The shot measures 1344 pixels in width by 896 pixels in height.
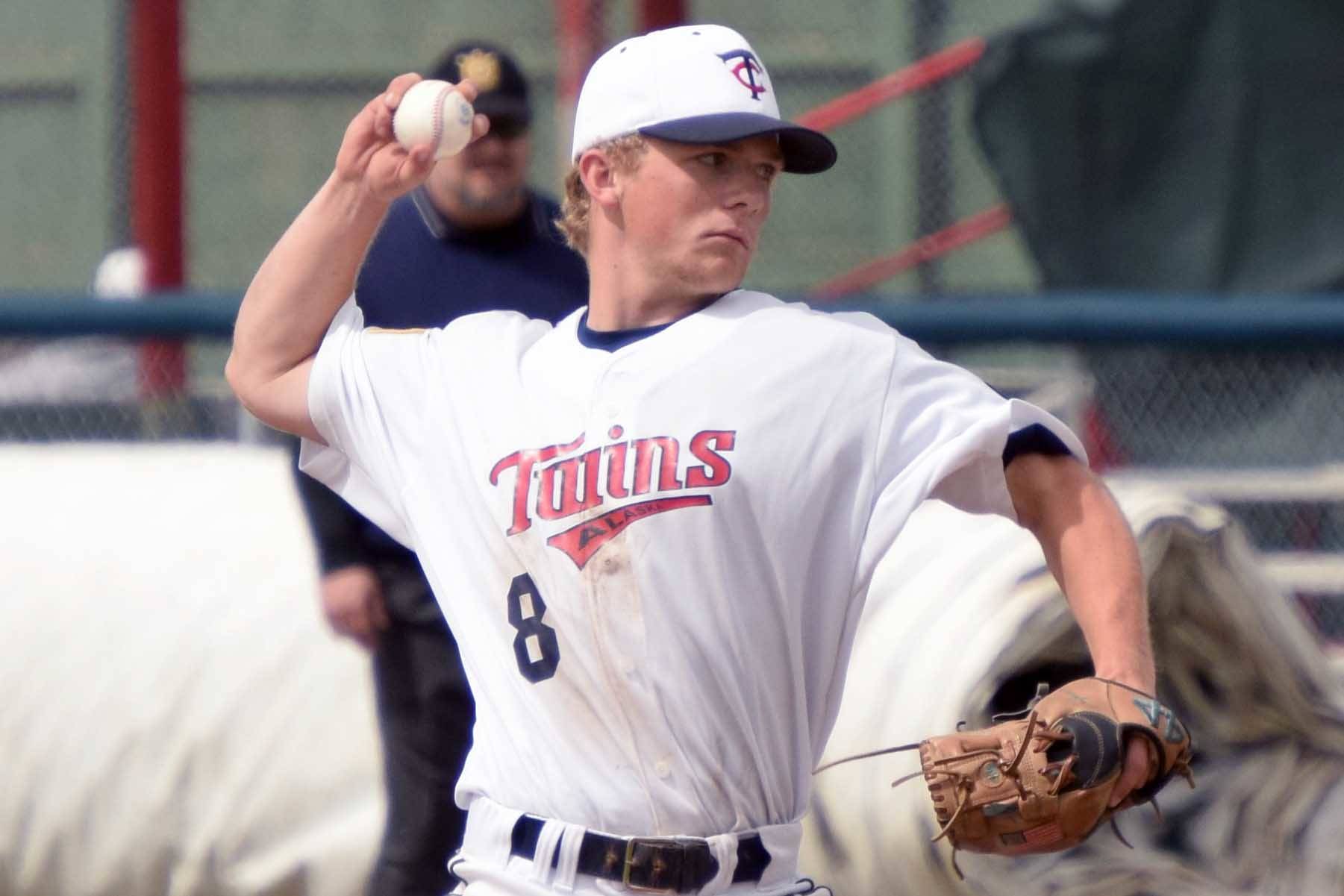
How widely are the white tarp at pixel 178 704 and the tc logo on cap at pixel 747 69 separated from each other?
2.38 meters

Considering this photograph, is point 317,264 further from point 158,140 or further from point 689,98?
point 158,140

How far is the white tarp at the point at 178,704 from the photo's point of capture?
14.1 feet

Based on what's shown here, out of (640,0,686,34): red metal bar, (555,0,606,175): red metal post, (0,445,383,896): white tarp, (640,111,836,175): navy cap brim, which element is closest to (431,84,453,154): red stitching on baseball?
(640,111,836,175): navy cap brim

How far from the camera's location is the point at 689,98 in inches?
87.1

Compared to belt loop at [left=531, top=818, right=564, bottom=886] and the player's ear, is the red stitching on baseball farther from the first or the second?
belt loop at [left=531, top=818, right=564, bottom=886]

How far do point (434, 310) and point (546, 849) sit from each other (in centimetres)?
143

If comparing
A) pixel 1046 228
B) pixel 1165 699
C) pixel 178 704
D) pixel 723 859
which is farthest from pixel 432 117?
pixel 1046 228

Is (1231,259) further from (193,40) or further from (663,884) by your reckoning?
(193,40)

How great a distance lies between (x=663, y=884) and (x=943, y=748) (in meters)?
0.34

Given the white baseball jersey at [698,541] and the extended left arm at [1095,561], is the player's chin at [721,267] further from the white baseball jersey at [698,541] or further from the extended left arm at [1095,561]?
the extended left arm at [1095,561]

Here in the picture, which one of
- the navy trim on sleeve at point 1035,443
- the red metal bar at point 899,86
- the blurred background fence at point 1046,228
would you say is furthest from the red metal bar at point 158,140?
the navy trim on sleeve at point 1035,443

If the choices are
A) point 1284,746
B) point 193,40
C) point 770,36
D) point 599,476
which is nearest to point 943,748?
point 599,476

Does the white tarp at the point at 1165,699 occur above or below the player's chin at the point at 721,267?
below

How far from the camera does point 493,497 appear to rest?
7.39 feet
